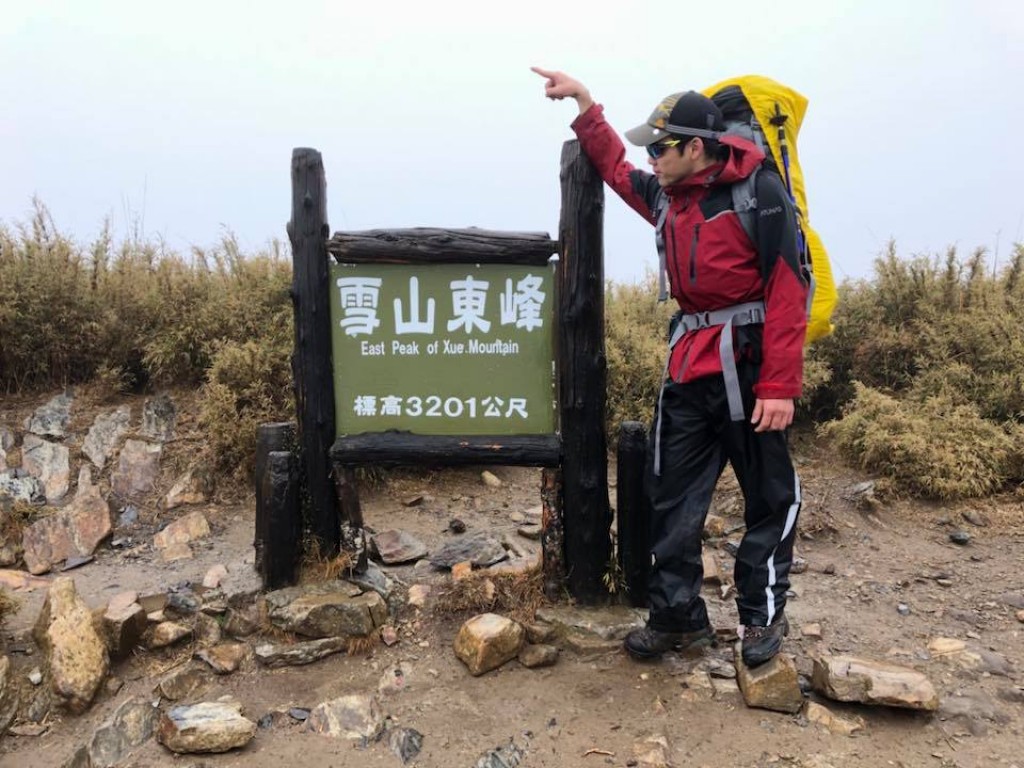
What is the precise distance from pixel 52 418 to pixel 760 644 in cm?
634

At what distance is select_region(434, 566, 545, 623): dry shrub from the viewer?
3.99m

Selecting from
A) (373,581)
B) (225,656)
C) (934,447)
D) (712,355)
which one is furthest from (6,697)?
(934,447)

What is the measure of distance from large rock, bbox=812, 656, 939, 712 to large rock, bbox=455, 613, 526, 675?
1.43 meters

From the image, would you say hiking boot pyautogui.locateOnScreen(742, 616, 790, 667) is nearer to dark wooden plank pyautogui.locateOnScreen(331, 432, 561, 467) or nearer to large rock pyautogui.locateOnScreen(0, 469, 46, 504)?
dark wooden plank pyautogui.locateOnScreen(331, 432, 561, 467)

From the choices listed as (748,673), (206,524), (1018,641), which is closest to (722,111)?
(748,673)

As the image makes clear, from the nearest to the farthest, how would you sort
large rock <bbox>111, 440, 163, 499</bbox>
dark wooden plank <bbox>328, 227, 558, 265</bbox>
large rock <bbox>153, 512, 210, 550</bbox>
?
dark wooden plank <bbox>328, 227, 558, 265</bbox>
large rock <bbox>153, 512, 210, 550</bbox>
large rock <bbox>111, 440, 163, 499</bbox>

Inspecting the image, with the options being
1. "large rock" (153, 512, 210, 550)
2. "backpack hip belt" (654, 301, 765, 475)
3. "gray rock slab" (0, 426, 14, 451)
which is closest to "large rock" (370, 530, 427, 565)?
"large rock" (153, 512, 210, 550)

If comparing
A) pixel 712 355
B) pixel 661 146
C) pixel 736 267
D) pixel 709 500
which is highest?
pixel 661 146

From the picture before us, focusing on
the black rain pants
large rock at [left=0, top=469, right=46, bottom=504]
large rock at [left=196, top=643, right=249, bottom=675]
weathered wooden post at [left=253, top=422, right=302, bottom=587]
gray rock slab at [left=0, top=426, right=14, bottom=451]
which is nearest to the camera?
the black rain pants

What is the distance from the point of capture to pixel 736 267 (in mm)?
3127

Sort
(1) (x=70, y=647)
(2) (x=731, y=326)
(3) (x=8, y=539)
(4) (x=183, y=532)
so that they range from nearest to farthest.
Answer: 1. (2) (x=731, y=326)
2. (1) (x=70, y=647)
3. (3) (x=8, y=539)
4. (4) (x=183, y=532)

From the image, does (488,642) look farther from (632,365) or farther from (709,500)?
(632,365)

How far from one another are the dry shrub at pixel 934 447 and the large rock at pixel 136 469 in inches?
234

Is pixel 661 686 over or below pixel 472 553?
below
